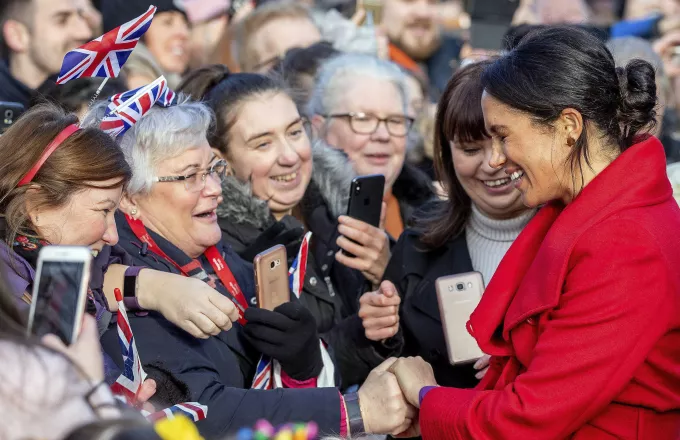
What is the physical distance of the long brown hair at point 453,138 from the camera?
3672 millimetres

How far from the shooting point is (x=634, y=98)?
269 cm

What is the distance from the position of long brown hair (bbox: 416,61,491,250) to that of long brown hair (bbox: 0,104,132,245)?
1.42 metres

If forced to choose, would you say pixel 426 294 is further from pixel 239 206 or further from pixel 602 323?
pixel 602 323

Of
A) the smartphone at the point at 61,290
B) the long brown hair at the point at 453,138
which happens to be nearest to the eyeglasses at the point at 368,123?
the long brown hair at the point at 453,138

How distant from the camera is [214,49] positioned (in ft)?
22.6

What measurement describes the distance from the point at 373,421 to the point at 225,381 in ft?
1.74

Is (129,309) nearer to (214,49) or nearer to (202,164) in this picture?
(202,164)

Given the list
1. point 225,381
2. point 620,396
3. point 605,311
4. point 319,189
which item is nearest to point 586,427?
point 620,396

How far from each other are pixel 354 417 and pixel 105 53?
1.51m

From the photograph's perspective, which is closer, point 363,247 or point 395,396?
point 395,396

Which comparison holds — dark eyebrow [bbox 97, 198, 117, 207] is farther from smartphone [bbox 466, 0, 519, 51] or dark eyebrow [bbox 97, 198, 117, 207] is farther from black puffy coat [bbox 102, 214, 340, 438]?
smartphone [bbox 466, 0, 519, 51]

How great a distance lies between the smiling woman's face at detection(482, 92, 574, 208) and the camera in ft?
8.73

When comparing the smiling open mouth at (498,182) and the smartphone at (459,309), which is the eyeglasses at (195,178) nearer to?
the smartphone at (459,309)

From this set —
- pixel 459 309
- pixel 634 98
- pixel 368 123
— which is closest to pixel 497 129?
pixel 634 98
